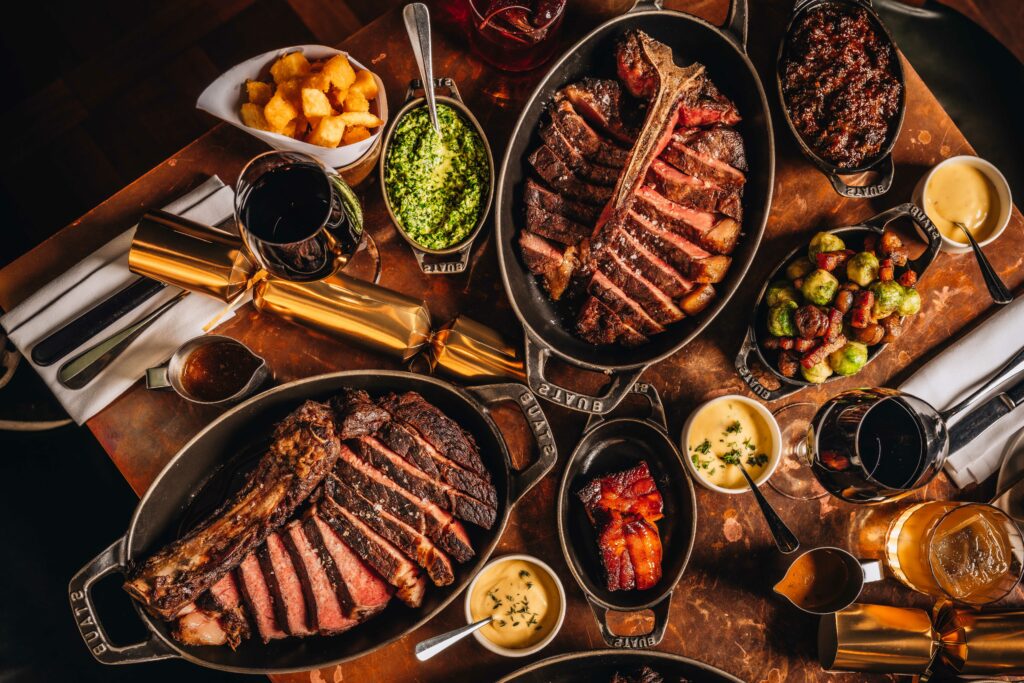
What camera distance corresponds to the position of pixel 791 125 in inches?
103

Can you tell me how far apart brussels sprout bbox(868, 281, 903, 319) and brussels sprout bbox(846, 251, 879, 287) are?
4cm

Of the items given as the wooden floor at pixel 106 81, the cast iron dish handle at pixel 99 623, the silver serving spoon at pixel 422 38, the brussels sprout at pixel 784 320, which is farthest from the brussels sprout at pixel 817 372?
the wooden floor at pixel 106 81

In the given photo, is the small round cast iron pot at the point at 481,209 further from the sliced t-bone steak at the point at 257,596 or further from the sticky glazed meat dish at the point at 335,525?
the sliced t-bone steak at the point at 257,596

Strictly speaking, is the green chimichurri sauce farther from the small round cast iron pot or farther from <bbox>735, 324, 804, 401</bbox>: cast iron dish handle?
<bbox>735, 324, 804, 401</bbox>: cast iron dish handle

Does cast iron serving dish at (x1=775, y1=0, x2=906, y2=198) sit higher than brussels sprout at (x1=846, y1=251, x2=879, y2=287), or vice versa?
cast iron serving dish at (x1=775, y1=0, x2=906, y2=198)

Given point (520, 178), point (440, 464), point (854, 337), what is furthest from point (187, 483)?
point (854, 337)

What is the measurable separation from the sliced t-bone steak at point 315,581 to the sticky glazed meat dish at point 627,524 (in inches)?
39.9

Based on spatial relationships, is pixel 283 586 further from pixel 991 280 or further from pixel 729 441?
pixel 991 280

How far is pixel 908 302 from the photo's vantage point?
2.59m

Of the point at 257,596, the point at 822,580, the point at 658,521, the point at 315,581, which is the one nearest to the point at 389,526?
the point at 315,581

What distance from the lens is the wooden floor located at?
3939 mm

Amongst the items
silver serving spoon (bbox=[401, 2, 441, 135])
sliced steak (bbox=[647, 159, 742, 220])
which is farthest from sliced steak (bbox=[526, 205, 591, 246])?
silver serving spoon (bbox=[401, 2, 441, 135])

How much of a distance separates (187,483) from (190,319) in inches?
25.2

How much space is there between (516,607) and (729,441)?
108 centimetres
